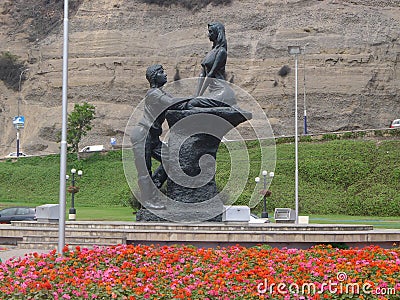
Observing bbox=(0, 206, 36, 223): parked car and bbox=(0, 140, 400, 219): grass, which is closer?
bbox=(0, 206, 36, 223): parked car

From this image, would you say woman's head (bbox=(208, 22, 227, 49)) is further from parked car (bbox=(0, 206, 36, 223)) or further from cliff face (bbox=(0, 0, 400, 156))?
cliff face (bbox=(0, 0, 400, 156))

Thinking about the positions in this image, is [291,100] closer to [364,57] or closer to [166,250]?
[364,57]

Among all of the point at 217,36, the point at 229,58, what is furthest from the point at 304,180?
the point at 229,58

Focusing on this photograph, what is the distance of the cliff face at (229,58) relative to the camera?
219 ft

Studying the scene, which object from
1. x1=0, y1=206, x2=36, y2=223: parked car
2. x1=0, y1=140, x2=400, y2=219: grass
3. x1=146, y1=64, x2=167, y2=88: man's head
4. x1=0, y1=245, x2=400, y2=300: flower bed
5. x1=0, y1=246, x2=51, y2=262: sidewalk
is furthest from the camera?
x1=0, y1=140, x2=400, y2=219: grass

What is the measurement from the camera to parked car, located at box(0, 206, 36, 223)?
1059 inches

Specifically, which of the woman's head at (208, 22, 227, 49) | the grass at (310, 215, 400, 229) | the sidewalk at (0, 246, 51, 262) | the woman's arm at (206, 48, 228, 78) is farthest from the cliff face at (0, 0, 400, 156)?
the sidewalk at (0, 246, 51, 262)

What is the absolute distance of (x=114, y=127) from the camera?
69.1 m

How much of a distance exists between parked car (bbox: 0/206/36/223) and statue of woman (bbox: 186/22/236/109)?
34.4ft

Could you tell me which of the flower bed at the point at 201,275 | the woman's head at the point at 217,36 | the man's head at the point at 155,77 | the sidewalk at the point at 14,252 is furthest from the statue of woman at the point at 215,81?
the flower bed at the point at 201,275

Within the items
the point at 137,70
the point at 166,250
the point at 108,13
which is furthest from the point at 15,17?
the point at 166,250

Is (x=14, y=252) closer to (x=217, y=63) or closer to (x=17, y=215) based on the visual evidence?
(x=217, y=63)

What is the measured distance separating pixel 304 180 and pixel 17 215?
1827cm

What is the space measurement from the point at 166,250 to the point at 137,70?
2408 inches
